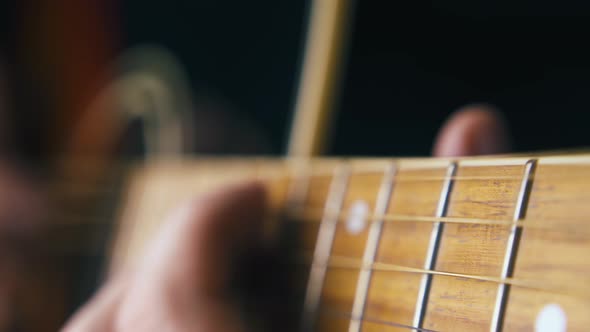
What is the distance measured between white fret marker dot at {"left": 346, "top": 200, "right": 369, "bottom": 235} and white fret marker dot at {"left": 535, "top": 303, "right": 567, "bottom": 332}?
0.60 feet

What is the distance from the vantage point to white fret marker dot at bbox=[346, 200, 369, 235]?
0.46 meters

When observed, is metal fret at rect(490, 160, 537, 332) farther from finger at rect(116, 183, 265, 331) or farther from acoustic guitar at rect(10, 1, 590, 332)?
finger at rect(116, 183, 265, 331)

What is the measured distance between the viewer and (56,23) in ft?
4.85

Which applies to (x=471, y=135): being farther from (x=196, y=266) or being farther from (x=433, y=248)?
(x=196, y=266)

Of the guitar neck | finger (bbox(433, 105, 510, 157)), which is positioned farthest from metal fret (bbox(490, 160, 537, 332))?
finger (bbox(433, 105, 510, 157))

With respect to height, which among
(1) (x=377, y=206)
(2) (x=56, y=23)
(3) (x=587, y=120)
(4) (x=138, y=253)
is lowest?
(4) (x=138, y=253)

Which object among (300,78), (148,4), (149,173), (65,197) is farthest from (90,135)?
(300,78)

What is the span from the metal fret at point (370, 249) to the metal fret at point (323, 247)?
0.05 metres

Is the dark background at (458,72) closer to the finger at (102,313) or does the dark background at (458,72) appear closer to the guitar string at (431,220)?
the guitar string at (431,220)

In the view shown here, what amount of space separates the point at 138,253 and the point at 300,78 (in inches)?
12.6

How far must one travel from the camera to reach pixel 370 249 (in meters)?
0.43

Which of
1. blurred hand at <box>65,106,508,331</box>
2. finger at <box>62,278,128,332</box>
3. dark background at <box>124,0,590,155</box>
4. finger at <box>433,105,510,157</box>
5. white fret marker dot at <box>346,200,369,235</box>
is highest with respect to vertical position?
dark background at <box>124,0,590,155</box>

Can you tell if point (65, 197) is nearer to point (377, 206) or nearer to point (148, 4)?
point (148, 4)

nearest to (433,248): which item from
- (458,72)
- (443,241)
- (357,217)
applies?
(443,241)
